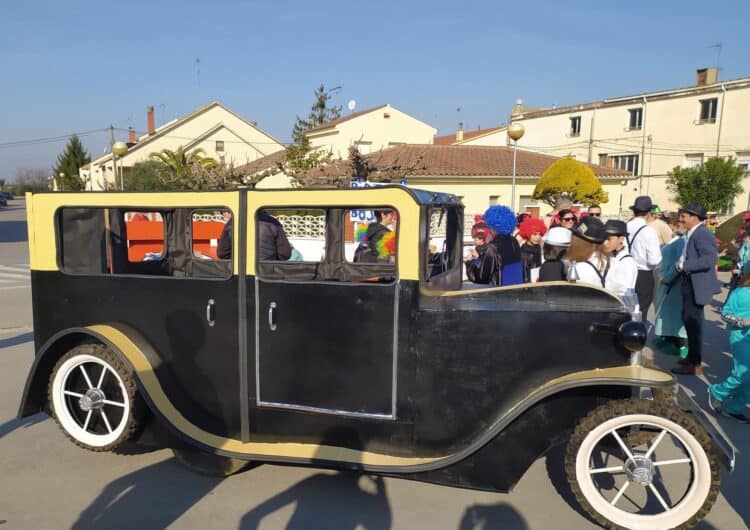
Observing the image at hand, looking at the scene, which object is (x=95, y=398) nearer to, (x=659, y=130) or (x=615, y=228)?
(x=615, y=228)

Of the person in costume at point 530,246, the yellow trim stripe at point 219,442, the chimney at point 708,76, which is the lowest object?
the yellow trim stripe at point 219,442

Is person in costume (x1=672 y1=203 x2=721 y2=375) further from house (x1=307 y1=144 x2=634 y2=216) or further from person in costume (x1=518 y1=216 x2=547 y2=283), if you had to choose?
house (x1=307 y1=144 x2=634 y2=216)

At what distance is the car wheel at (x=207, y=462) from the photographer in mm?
3244

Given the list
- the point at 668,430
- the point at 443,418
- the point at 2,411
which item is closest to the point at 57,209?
the point at 2,411

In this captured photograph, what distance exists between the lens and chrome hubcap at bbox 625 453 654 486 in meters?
Result: 2.73

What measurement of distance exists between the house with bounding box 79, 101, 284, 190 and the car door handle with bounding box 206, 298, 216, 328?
33419 mm

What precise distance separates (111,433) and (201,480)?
2.30 feet

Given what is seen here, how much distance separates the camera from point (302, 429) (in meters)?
3.17

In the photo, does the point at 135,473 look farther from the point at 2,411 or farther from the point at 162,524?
the point at 2,411

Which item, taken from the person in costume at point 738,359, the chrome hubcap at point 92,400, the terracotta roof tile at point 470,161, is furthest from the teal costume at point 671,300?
the terracotta roof tile at point 470,161

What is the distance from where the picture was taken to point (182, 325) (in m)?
3.29

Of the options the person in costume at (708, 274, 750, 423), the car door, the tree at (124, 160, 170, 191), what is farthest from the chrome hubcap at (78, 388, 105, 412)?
the tree at (124, 160, 170, 191)

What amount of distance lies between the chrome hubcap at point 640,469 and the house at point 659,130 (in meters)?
31.5

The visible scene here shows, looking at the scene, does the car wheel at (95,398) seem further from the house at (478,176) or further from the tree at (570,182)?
the tree at (570,182)
